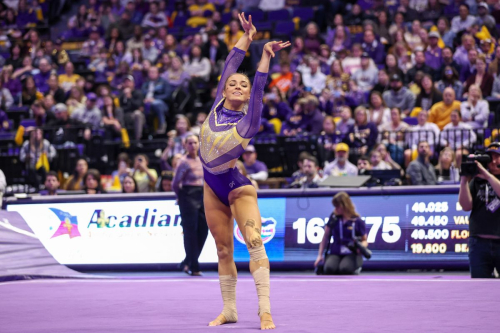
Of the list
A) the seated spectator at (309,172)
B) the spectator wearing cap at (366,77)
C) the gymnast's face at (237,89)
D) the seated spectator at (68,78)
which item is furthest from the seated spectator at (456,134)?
the seated spectator at (68,78)

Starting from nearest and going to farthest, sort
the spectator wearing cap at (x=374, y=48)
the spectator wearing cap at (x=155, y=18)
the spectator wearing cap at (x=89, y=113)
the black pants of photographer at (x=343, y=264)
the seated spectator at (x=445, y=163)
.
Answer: the black pants of photographer at (x=343, y=264), the seated spectator at (x=445, y=163), the spectator wearing cap at (x=374, y=48), the spectator wearing cap at (x=89, y=113), the spectator wearing cap at (x=155, y=18)

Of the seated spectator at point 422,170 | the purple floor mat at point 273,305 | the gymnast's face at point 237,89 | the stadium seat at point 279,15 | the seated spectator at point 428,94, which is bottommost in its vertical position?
the purple floor mat at point 273,305

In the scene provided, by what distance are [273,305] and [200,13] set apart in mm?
14500

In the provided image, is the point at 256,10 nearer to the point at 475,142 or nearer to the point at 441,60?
the point at 441,60

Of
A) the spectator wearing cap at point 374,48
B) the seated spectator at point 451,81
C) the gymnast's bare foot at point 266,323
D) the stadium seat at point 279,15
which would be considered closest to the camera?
the gymnast's bare foot at point 266,323

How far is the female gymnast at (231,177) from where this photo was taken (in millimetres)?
5000

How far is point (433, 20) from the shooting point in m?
16.4

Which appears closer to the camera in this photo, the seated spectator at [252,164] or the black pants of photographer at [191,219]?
the black pants of photographer at [191,219]

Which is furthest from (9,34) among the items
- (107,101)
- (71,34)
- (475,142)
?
(475,142)

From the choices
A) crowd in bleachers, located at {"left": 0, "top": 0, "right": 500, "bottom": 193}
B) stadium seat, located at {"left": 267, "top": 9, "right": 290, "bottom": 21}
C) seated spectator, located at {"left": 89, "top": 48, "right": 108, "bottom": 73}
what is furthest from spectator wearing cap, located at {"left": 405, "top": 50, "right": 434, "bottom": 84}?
seated spectator, located at {"left": 89, "top": 48, "right": 108, "bottom": 73}

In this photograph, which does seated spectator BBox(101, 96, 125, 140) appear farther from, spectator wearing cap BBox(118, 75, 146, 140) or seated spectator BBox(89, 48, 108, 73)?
seated spectator BBox(89, 48, 108, 73)

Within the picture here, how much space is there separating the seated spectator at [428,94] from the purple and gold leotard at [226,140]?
8867mm

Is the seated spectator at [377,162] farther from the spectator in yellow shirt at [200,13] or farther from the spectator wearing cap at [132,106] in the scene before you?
the spectator in yellow shirt at [200,13]

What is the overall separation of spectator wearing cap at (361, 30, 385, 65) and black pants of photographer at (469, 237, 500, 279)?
339 inches
